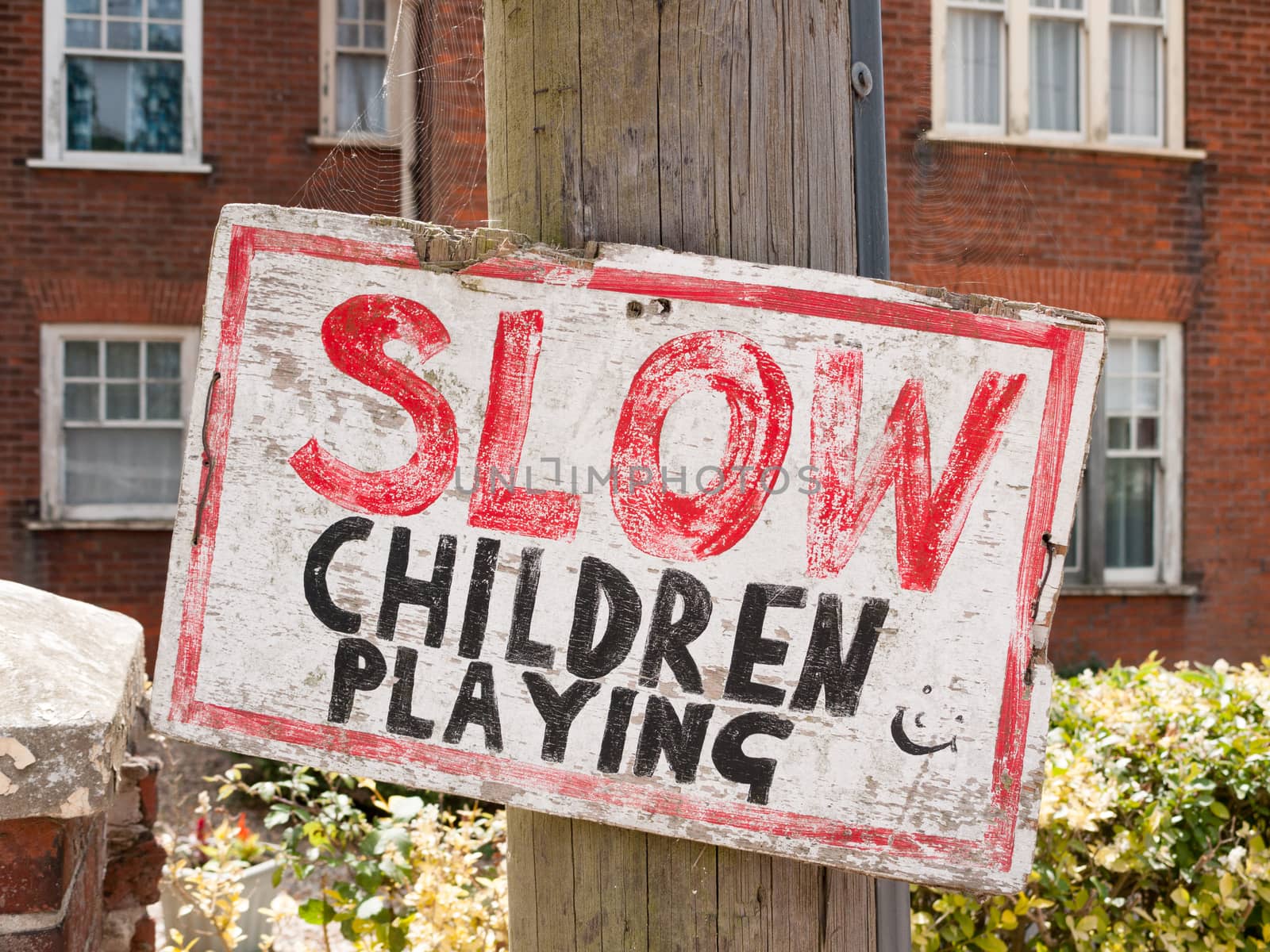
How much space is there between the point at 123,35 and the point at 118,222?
165 centimetres

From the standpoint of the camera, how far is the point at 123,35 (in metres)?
A: 8.90

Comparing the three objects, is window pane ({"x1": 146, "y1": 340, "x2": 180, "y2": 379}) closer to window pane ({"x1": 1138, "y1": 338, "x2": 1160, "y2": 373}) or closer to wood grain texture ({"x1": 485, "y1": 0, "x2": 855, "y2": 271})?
window pane ({"x1": 1138, "y1": 338, "x2": 1160, "y2": 373})

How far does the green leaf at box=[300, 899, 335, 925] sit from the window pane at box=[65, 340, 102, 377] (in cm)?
738

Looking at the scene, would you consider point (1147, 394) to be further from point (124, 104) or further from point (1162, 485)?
point (124, 104)

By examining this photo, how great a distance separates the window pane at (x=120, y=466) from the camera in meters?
8.73

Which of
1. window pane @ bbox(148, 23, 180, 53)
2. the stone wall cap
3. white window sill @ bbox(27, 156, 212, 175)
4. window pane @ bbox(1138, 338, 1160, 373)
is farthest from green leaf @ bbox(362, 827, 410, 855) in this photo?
window pane @ bbox(1138, 338, 1160, 373)

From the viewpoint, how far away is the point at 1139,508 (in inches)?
370

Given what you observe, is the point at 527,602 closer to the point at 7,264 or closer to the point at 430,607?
the point at 430,607

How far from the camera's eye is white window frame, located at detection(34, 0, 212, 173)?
27.9ft

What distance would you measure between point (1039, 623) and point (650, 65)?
2.35ft

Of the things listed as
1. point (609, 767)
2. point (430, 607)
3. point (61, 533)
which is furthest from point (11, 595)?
point (61, 533)

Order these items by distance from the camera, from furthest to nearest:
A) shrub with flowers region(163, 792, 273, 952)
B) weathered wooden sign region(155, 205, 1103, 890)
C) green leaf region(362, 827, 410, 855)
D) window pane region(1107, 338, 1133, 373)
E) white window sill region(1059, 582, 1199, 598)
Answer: window pane region(1107, 338, 1133, 373) < white window sill region(1059, 582, 1199, 598) < shrub with flowers region(163, 792, 273, 952) < green leaf region(362, 827, 410, 855) < weathered wooden sign region(155, 205, 1103, 890)

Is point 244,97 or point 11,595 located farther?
point 244,97

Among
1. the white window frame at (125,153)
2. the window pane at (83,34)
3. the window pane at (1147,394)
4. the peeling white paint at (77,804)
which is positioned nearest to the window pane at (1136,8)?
the window pane at (1147,394)
